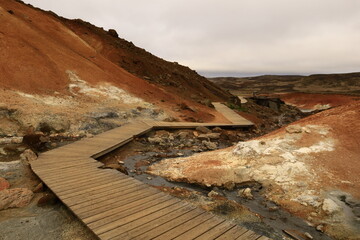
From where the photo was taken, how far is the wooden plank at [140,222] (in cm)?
394

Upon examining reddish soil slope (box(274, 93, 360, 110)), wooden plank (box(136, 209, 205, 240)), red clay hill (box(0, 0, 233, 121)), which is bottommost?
reddish soil slope (box(274, 93, 360, 110))

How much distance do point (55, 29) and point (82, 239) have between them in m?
25.7

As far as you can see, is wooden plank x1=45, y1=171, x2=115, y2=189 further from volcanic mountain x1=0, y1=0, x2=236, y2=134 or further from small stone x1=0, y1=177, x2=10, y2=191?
volcanic mountain x1=0, y1=0, x2=236, y2=134

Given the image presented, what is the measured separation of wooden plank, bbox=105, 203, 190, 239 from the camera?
3936 mm

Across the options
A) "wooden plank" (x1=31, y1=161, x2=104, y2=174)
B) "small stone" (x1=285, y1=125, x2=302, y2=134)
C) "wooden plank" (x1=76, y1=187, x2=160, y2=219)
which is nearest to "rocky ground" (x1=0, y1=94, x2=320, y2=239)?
"wooden plank" (x1=31, y1=161, x2=104, y2=174)

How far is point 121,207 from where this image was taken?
481 cm

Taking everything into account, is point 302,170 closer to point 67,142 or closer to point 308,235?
point 308,235

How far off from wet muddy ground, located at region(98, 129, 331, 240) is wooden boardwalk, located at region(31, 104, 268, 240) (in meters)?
1.39

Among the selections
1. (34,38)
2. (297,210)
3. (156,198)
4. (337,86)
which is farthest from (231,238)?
(337,86)

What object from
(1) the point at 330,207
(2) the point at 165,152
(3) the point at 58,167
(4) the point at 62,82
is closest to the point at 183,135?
(2) the point at 165,152

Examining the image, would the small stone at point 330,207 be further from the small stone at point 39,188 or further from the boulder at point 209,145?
the boulder at point 209,145

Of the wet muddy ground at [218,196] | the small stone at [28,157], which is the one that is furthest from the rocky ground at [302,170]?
the small stone at [28,157]

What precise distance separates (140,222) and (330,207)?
446 centimetres

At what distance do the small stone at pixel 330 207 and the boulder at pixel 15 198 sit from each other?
6.78 meters
